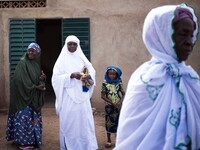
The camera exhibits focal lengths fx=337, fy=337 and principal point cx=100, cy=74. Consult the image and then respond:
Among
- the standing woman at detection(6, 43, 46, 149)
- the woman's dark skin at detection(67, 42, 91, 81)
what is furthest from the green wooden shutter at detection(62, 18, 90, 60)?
the woman's dark skin at detection(67, 42, 91, 81)

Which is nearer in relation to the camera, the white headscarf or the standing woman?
the white headscarf

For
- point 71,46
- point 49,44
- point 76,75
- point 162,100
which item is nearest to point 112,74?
point 76,75

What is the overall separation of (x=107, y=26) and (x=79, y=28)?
677mm

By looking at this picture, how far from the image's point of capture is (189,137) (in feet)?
6.03

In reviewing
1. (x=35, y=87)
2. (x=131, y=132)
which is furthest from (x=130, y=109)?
(x=35, y=87)

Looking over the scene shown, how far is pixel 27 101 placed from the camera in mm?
5285

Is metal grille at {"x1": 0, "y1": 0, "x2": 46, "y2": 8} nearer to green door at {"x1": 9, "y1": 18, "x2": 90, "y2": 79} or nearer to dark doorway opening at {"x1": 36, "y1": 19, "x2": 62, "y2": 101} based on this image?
green door at {"x1": 9, "y1": 18, "x2": 90, "y2": 79}

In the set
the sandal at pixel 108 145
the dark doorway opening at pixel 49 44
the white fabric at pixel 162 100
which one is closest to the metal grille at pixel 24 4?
the sandal at pixel 108 145

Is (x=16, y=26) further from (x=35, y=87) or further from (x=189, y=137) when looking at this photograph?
(x=189, y=137)

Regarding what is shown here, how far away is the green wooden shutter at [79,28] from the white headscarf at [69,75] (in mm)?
2691

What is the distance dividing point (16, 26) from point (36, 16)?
0.53 m

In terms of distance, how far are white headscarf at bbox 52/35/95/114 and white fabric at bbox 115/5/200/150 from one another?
314 centimetres

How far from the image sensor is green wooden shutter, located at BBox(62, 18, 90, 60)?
7.96 m

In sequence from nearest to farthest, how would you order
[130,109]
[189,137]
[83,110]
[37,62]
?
[189,137] < [130,109] < [83,110] < [37,62]
